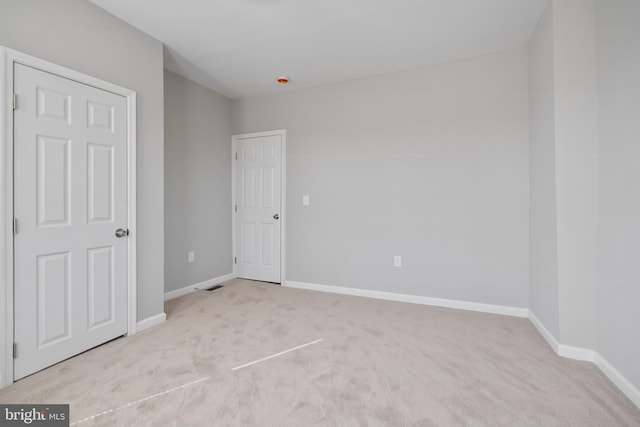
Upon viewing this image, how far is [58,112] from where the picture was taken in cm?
211

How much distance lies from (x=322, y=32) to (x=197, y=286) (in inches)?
130

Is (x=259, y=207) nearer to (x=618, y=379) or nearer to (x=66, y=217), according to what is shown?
(x=66, y=217)

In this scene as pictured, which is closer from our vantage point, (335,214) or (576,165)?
(576,165)

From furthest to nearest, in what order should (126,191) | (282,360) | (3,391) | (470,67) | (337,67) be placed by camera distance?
(337,67) → (470,67) → (126,191) → (282,360) → (3,391)

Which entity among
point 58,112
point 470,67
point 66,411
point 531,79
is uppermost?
point 470,67

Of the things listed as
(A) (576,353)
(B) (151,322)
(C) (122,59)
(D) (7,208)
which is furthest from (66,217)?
(A) (576,353)

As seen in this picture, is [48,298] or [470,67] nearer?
[48,298]

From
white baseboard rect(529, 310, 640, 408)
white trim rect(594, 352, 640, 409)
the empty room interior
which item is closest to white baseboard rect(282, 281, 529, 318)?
the empty room interior

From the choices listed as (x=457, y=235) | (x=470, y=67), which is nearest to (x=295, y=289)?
(x=457, y=235)

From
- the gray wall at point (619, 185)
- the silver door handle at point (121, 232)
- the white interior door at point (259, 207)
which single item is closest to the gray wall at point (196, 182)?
the white interior door at point (259, 207)

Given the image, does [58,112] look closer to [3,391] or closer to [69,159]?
[69,159]

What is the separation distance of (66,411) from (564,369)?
3.05m

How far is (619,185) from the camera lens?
6.21 ft

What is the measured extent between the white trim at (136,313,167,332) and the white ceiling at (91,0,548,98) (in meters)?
2.60
